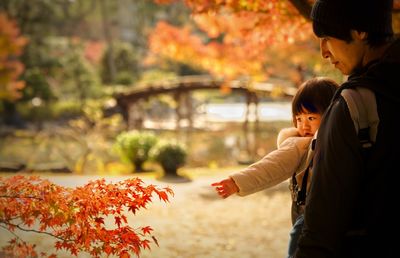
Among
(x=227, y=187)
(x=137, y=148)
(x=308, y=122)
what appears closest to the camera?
(x=227, y=187)

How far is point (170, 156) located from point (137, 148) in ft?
5.09

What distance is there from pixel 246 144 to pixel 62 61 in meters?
8.55

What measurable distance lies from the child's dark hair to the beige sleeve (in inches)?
6.3

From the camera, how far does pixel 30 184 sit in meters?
2.96

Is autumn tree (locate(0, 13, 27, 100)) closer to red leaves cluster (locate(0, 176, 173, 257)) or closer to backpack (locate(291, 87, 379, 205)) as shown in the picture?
red leaves cluster (locate(0, 176, 173, 257))

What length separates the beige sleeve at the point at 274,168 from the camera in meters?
2.16

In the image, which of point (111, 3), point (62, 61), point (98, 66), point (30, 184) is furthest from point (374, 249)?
point (111, 3)

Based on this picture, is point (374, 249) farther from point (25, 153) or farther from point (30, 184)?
point (25, 153)

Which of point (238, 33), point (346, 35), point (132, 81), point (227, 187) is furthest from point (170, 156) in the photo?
point (132, 81)

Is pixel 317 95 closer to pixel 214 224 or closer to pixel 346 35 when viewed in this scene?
pixel 346 35

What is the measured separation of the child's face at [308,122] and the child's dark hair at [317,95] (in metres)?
0.03

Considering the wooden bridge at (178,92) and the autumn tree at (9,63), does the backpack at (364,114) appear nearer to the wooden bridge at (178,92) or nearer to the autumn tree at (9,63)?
the wooden bridge at (178,92)

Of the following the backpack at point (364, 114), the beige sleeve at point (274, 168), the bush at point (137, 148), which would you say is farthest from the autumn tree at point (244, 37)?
the backpack at point (364, 114)

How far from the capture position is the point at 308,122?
2.38 meters
